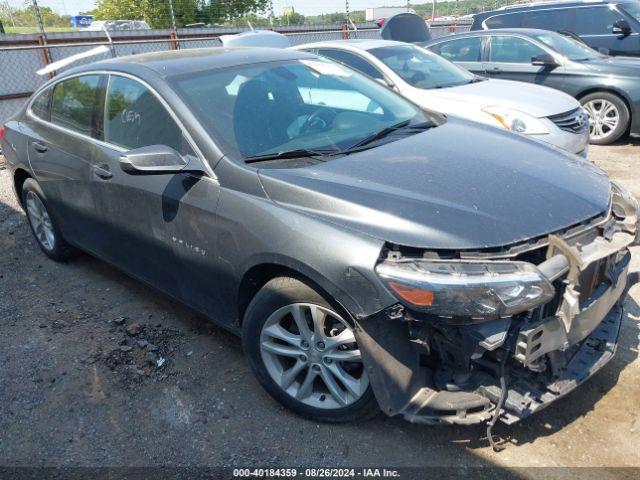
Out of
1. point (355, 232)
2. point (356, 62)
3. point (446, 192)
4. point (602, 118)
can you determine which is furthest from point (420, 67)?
point (355, 232)

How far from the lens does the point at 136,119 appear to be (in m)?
3.27

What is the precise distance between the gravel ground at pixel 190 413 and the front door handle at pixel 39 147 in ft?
4.10

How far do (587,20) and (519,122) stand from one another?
600 centimetres

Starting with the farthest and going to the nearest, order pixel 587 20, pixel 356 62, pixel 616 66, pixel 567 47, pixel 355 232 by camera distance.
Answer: pixel 587 20
pixel 567 47
pixel 616 66
pixel 356 62
pixel 355 232

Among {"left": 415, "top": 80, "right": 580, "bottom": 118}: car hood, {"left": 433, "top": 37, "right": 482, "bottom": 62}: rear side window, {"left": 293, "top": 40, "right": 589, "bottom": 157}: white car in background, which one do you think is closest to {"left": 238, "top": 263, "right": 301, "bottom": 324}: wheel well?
{"left": 293, "top": 40, "right": 589, "bottom": 157}: white car in background

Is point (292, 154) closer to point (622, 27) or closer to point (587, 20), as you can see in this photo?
point (622, 27)

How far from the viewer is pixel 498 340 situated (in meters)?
2.08

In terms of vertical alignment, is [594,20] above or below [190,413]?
above

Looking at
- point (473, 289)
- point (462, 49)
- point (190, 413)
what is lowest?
point (190, 413)

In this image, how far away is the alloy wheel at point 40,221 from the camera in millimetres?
4574

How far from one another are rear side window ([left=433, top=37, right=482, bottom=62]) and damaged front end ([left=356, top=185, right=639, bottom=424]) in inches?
267

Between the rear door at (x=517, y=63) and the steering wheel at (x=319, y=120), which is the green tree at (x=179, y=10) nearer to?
the rear door at (x=517, y=63)

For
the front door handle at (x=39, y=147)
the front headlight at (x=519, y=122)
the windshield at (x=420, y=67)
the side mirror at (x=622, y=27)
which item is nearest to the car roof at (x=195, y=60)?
the front door handle at (x=39, y=147)

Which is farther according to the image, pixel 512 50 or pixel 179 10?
pixel 179 10
